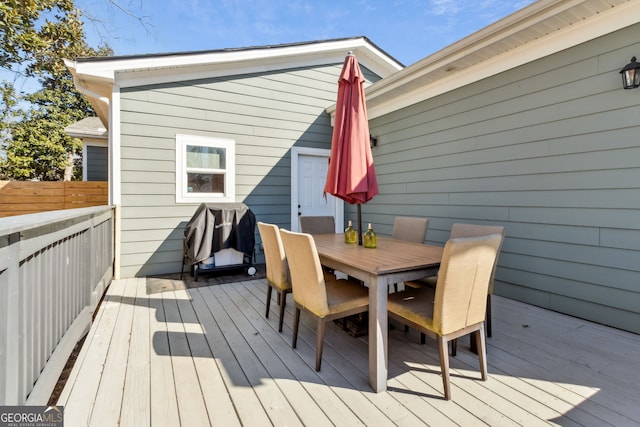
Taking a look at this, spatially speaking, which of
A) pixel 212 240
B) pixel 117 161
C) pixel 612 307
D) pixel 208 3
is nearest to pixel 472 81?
pixel 612 307

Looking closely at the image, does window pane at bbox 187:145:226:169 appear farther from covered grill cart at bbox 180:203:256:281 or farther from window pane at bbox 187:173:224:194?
covered grill cart at bbox 180:203:256:281

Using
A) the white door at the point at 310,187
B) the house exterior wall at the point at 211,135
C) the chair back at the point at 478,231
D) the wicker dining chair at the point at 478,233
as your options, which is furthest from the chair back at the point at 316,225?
the house exterior wall at the point at 211,135

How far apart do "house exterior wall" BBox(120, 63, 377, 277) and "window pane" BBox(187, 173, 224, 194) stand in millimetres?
246

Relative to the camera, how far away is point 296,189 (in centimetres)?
567

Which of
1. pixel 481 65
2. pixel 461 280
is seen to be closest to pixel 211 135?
pixel 481 65

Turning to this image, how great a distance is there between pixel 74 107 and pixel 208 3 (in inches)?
449

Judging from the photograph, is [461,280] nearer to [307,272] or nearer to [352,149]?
[307,272]

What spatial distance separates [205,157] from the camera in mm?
4891

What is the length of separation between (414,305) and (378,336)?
35 centimetres

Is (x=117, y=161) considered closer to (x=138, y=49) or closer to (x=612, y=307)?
(x=138, y=49)

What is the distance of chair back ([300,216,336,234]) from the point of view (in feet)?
12.1

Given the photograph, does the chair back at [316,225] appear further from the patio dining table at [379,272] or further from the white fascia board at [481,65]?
the white fascia board at [481,65]

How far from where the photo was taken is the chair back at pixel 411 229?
3.21 metres

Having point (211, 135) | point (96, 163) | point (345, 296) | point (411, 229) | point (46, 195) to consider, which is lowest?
point (345, 296)
